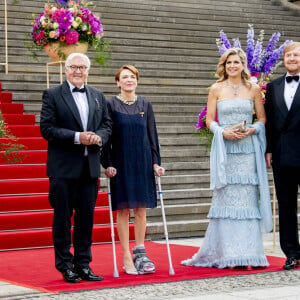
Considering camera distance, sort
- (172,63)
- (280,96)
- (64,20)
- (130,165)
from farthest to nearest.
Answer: (172,63)
(64,20)
(280,96)
(130,165)

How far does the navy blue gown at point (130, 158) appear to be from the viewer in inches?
267

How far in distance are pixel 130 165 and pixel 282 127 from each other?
1403 millimetres

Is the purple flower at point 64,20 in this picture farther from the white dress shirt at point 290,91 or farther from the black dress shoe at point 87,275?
the black dress shoe at point 87,275

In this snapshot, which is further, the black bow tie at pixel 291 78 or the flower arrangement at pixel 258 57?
the flower arrangement at pixel 258 57

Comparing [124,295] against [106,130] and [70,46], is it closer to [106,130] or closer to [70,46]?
[106,130]

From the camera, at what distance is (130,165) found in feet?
22.4

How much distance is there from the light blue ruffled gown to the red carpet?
0.76 ft

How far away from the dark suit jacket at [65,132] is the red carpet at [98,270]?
2.83ft

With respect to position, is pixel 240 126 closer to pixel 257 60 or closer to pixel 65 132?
pixel 257 60

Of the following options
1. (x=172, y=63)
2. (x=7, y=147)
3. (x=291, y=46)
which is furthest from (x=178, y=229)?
(x=172, y=63)

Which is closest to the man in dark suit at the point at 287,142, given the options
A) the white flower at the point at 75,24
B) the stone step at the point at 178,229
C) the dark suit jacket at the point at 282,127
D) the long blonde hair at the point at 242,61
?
the dark suit jacket at the point at 282,127

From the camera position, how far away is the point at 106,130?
6570 mm

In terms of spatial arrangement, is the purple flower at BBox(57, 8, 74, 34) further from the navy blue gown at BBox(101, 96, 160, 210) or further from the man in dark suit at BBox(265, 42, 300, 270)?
the man in dark suit at BBox(265, 42, 300, 270)

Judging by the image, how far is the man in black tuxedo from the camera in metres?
6.35
